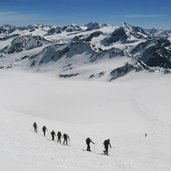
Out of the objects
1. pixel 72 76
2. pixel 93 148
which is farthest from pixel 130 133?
pixel 72 76

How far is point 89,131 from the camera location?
149ft

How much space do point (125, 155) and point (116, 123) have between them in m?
20.7

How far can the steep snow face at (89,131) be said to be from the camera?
25641 mm

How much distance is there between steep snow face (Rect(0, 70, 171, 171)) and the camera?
25.6 metres

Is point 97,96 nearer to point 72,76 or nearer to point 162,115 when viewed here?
point 162,115

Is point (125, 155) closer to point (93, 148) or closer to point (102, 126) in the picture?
point (93, 148)

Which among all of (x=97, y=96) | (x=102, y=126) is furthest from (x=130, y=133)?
(x=97, y=96)

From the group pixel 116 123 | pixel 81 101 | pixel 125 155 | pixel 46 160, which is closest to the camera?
pixel 46 160

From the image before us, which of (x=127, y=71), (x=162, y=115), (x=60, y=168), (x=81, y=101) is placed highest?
(x=127, y=71)

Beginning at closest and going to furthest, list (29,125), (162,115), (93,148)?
1. (93,148)
2. (29,125)
3. (162,115)

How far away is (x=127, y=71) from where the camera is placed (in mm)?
158875

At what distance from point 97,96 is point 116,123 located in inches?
1627

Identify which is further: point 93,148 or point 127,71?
point 127,71

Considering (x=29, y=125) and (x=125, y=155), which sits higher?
(x=29, y=125)
